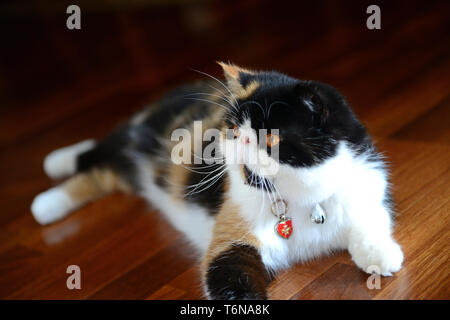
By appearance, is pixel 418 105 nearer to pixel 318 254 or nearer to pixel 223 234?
pixel 318 254

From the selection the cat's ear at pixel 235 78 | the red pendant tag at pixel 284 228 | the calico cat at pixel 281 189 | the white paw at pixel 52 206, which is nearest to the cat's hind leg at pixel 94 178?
the white paw at pixel 52 206

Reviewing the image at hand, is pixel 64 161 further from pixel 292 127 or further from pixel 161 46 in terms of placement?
pixel 161 46

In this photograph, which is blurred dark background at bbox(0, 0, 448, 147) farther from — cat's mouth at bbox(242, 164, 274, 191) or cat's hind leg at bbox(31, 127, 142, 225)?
cat's mouth at bbox(242, 164, 274, 191)

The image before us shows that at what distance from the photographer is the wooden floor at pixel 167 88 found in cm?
110

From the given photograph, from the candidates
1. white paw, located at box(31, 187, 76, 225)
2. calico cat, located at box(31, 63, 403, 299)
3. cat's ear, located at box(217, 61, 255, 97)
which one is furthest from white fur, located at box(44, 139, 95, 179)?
cat's ear, located at box(217, 61, 255, 97)

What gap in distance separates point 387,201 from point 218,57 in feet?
5.74

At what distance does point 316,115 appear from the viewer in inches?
34.6

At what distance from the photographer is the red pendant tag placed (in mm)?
1007

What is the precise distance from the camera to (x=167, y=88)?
2436 mm

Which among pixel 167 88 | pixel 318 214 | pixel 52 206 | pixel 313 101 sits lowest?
pixel 52 206

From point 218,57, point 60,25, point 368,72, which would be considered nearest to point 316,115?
point 368,72

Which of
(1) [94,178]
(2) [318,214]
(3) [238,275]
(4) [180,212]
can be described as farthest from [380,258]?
(1) [94,178]

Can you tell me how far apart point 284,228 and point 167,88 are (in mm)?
1560

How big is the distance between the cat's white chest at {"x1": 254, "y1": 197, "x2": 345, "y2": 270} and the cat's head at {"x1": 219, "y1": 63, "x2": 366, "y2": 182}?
0.14m
